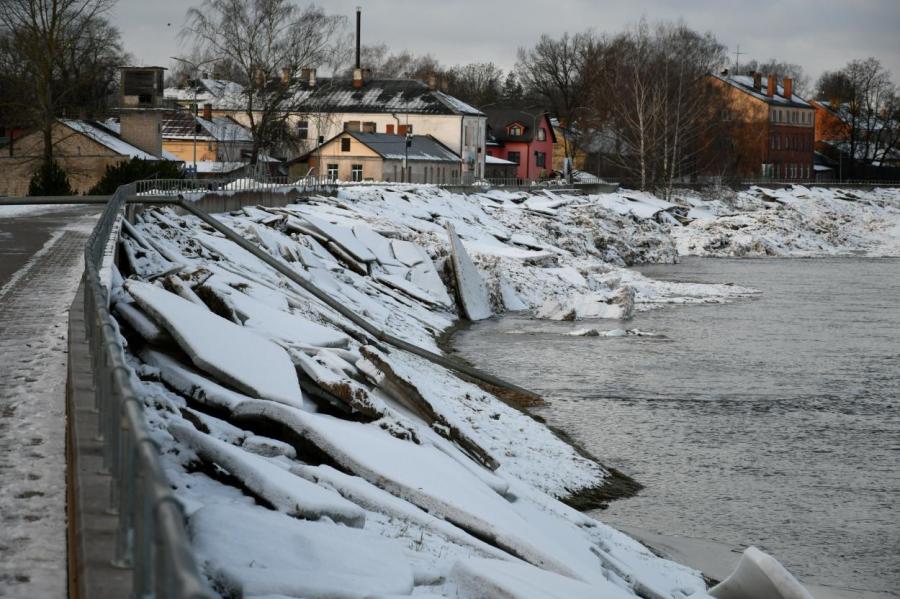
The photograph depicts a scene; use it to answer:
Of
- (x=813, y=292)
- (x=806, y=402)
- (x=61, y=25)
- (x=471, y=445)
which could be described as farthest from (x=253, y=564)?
(x=61, y=25)

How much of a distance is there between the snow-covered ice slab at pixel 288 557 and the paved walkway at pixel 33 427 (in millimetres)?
820

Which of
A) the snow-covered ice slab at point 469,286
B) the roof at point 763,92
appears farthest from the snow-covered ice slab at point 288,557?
the roof at point 763,92

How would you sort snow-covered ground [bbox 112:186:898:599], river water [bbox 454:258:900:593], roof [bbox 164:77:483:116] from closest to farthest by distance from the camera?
snow-covered ground [bbox 112:186:898:599] → river water [bbox 454:258:900:593] → roof [bbox 164:77:483:116]

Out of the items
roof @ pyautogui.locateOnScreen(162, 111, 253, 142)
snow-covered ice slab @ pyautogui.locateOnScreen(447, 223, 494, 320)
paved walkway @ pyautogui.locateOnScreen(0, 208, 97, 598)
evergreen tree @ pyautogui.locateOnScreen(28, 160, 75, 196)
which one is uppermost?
roof @ pyautogui.locateOnScreen(162, 111, 253, 142)

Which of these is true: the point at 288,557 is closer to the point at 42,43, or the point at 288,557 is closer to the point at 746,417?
the point at 746,417

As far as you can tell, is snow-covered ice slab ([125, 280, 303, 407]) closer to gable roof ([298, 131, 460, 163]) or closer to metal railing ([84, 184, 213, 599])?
metal railing ([84, 184, 213, 599])

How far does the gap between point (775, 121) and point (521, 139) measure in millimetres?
36386

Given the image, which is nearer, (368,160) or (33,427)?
(33,427)

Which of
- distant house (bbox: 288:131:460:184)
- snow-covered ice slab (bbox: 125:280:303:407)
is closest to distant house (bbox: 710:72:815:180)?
distant house (bbox: 288:131:460:184)

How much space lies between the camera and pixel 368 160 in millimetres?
75188

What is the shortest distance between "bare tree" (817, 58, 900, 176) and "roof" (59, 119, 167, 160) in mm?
86904

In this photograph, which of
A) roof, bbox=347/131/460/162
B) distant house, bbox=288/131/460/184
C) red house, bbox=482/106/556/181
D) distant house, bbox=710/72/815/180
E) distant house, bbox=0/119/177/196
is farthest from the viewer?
distant house, bbox=710/72/815/180

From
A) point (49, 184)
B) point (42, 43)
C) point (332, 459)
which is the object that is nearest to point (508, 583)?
point (332, 459)

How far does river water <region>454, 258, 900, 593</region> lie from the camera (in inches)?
515
